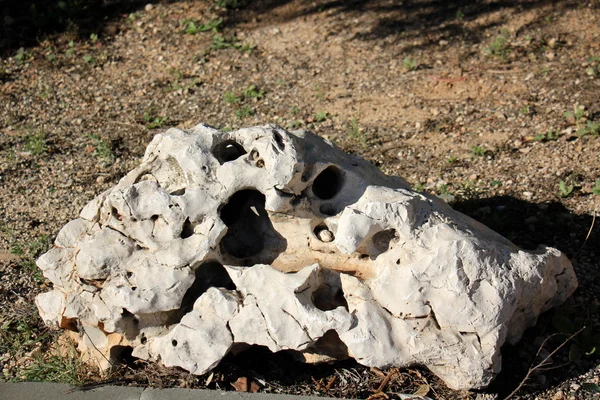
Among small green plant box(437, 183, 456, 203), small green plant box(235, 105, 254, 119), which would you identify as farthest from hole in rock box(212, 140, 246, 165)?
small green plant box(235, 105, 254, 119)

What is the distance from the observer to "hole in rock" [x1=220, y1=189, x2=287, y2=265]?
3.90 m

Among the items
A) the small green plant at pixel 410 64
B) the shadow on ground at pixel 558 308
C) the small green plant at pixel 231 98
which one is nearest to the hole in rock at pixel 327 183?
the shadow on ground at pixel 558 308

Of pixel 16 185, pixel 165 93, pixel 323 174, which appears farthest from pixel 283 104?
pixel 323 174

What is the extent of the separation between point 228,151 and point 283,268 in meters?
0.67

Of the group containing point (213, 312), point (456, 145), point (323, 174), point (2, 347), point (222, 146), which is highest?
point (222, 146)

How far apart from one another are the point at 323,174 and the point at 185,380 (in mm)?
1254

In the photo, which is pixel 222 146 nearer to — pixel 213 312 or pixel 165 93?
pixel 213 312

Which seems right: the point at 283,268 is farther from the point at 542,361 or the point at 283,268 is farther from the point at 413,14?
the point at 413,14

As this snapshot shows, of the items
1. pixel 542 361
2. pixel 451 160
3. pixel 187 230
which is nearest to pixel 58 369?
pixel 187 230

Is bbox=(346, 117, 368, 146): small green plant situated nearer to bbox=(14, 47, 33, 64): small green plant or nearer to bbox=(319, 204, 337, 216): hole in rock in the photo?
bbox=(319, 204, 337, 216): hole in rock

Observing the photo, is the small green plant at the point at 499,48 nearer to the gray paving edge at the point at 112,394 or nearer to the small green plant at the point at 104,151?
the small green plant at the point at 104,151

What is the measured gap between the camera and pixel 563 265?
413cm

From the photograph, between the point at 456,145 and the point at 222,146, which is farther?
the point at 456,145

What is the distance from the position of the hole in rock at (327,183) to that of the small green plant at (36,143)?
11.0 feet
